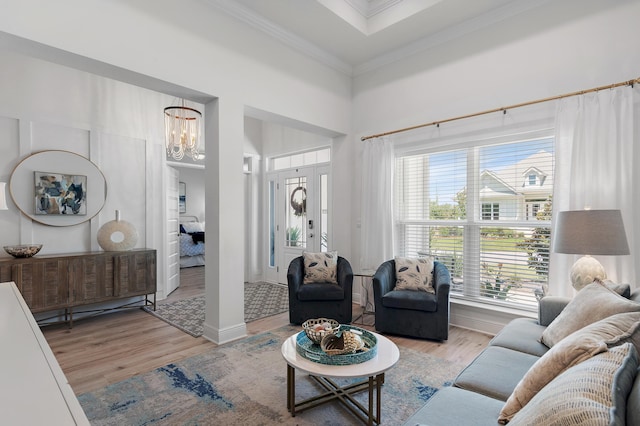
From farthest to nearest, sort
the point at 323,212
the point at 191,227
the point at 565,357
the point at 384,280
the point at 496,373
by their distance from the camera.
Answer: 1. the point at 191,227
2. the point at 323,212
3. the point at 384,280
4. the point at 496,373
5. the point at 565,357

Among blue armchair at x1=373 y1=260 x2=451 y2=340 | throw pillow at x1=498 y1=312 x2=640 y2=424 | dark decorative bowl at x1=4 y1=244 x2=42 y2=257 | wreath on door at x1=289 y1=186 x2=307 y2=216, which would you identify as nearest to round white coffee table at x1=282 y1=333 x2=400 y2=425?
throw pillow at x1=498 y1=312 x2=640 y2=424

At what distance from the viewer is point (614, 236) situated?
2.33 m

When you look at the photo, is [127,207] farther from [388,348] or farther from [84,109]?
[388,348]

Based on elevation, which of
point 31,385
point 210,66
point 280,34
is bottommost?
point 31,385

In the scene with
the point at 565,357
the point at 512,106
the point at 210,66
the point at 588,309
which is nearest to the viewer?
the point at 565,357

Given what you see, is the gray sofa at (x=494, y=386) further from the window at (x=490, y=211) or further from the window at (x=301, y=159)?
the window at (x=301, y=159)

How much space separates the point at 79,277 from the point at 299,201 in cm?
326

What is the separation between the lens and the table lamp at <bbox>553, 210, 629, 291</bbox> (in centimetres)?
233

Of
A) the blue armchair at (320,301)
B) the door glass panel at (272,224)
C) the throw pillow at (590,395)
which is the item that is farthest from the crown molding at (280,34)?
the throw pillow at (590,395)

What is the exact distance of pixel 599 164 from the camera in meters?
2.84

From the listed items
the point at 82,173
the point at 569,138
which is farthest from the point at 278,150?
the point at 569,138

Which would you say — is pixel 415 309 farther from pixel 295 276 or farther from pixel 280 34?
pixel 280 34

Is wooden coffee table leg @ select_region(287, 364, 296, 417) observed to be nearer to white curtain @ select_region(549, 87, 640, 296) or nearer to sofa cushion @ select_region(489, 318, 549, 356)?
sofa cushion @ select_region(489, 318, 549, 356)

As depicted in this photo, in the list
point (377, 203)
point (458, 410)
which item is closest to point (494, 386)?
point (458, 410)
